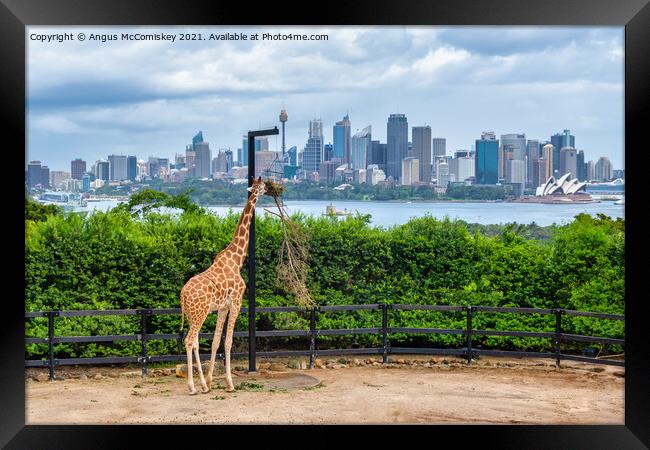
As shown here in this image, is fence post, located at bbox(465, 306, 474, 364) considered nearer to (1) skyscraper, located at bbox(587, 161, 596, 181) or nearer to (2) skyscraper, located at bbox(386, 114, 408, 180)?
(2) skyscraper, located at bbox(386, 114, 408, 180)

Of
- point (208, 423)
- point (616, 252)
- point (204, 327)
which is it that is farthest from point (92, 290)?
point (616, 252)

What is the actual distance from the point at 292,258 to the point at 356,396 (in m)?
2.13

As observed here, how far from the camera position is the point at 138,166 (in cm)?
1479

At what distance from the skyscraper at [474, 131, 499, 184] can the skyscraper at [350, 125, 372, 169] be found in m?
2.25

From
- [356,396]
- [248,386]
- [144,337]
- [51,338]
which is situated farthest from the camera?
[144,337]

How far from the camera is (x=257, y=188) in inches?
365

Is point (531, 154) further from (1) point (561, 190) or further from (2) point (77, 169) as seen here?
(2) point (77, 169)

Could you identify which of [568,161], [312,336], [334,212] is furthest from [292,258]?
[568,161]

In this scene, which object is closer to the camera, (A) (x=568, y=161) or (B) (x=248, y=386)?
(B) (x=248, y=386)

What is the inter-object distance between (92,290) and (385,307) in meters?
3.96

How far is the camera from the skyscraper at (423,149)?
1471 centimetres

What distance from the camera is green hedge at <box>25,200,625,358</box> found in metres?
10.3
